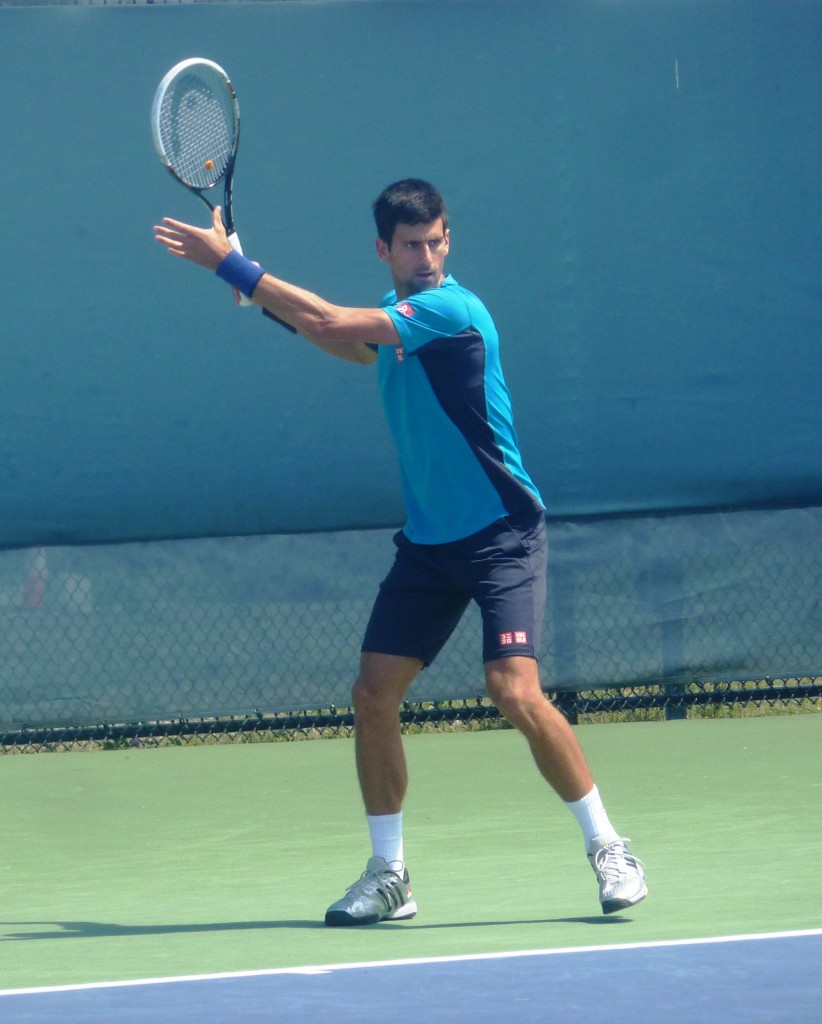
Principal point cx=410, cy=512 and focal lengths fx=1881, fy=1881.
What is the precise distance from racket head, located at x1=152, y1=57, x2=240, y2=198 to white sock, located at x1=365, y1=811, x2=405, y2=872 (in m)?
1.45

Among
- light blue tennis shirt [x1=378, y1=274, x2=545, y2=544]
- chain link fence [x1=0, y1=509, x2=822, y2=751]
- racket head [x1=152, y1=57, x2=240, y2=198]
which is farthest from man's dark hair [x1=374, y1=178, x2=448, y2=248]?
chain link fence [x1=0, y1=509, x2=822, y2=751]

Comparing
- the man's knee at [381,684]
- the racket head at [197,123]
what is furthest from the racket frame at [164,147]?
the man's knee at [381,684]

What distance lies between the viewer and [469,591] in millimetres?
3881

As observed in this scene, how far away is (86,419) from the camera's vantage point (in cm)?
648

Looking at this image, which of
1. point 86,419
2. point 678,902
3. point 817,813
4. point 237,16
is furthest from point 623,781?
point 237,16

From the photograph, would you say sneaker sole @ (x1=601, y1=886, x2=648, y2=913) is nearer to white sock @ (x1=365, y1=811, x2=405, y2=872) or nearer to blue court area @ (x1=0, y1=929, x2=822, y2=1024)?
blue court area @ (x1=0, y1=929, x2=822, y2=1024)

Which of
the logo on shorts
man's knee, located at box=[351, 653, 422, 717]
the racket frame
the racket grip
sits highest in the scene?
the racket frame

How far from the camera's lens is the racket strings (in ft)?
13.7

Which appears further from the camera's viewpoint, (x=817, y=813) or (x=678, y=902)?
(x=817, y=813)

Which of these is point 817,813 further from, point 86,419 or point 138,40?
point 138,40

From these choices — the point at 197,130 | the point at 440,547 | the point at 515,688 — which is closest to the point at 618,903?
the point at 515,688

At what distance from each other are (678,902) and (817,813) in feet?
4.01

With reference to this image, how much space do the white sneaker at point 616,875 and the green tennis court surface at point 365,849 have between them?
40 mm

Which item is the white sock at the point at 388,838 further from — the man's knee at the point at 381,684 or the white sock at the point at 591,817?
the white sock at the point at 591,817
